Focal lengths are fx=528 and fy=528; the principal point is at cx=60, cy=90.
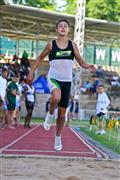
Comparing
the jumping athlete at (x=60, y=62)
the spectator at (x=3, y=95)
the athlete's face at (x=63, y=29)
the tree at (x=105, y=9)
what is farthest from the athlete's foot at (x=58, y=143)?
the tree at (x=105, y=9)

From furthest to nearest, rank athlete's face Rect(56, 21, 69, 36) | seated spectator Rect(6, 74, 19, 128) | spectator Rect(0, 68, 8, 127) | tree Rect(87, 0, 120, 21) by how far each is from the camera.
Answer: tree Rect(87, 0, 120, 21) → seated spectator Rect(6, 74, 19, 128) → spectator Rect(0, 68, 8, 127) → athlete's face Rect(56, 21, 69, 36)

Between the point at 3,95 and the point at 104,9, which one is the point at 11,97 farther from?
the point at 104,9

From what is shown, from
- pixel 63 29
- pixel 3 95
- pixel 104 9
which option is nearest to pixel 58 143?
pixel 63 29

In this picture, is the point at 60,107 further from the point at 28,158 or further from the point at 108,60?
the point at 108,60

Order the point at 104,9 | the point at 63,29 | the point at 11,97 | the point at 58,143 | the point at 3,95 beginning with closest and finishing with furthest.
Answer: the point at 63,29, the point at 58,143, the point at 3,95, the point at 11,97, the point at 104,9

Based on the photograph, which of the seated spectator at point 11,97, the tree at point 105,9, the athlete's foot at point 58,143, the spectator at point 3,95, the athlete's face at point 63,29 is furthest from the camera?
the tree at point 105,9

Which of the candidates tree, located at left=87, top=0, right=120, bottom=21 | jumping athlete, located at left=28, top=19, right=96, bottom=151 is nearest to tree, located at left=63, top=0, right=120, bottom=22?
tree, located at left=87, top=0, right=120, bottom=21

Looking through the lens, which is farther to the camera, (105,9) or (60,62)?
(105,9)

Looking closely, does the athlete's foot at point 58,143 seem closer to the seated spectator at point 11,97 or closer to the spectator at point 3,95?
the spectator at point 3,95

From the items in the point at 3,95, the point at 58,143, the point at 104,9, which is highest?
the point at 104,9

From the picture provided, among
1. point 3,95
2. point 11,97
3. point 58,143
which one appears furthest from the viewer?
point 11,97

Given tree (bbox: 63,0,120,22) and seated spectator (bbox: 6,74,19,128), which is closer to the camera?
seated spectator (bbox: 6,74,19,128)

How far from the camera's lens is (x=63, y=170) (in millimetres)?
7133

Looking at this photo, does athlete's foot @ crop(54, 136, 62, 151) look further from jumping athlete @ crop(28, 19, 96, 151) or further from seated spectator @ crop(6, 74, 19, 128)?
seated spectator @ crop(6, 74, 19, 128)
